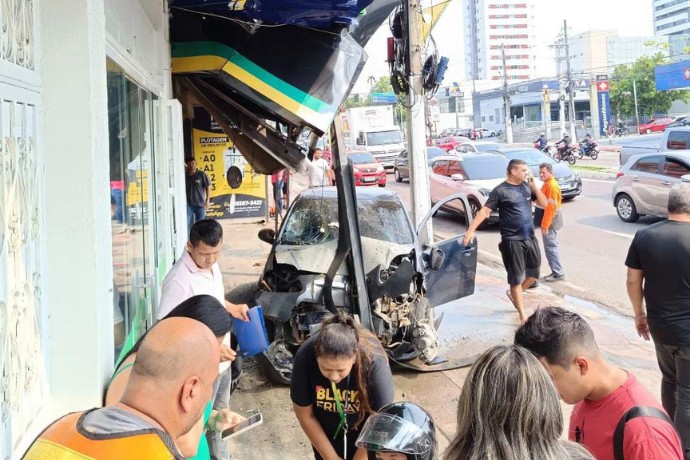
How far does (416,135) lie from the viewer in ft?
28.2

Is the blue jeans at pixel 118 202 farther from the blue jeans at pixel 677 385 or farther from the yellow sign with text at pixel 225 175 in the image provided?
the yellow sign with text at pixel 225 175

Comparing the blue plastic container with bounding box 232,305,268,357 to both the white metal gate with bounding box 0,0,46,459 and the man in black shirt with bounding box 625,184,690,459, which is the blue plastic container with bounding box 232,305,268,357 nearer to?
the white metal gate with bounding box 0,0,46,459

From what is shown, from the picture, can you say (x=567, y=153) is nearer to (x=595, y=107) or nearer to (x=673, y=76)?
(x=673, y=76)

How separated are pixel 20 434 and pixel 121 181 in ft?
6.80

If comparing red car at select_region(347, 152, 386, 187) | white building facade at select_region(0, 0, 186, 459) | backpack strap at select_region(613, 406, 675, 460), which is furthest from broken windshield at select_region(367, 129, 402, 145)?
backpack strap at select_region(613, 406, 675, 460)

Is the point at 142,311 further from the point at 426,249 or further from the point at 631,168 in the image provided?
the point at 631,168

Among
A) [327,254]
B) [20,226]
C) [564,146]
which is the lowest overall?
[327,254]

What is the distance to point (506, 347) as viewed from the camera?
1.79 metres

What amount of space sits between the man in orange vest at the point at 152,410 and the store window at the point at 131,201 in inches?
75.1

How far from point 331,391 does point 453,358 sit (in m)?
3.53

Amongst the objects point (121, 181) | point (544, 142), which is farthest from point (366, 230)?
point (544, 142)

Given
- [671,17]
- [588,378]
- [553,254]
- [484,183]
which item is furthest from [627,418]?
[671,17]

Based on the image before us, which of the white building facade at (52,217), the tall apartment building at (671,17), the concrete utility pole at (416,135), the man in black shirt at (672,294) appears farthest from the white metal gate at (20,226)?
the tall apartment building at (671,17)

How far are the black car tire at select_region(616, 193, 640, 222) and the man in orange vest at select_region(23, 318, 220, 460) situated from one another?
1348cm
